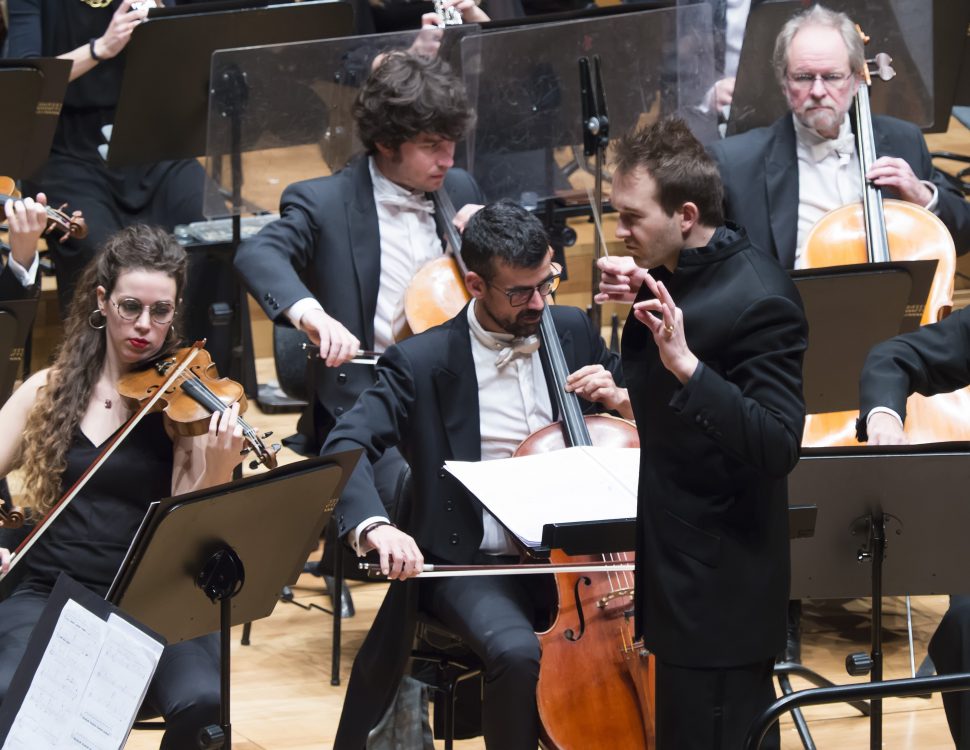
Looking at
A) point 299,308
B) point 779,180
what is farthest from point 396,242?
point 779,180

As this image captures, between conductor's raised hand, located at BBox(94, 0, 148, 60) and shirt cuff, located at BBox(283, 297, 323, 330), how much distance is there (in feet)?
3.70

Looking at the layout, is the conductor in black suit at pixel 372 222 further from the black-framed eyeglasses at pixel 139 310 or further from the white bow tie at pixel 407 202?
the black-framed eyeglasses at pixel 139 310

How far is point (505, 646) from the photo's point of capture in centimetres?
267

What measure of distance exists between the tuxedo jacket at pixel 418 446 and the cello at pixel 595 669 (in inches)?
12.0

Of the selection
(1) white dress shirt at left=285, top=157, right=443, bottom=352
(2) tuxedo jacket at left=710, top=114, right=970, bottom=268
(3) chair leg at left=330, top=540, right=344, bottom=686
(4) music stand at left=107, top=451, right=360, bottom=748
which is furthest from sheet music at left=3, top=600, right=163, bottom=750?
(2) tuxedo jacket at left=710, top=114, right=970, bottom=268

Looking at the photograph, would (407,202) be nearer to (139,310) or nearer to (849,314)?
(139,310)

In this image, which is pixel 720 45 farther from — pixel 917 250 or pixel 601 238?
pixel 917 250

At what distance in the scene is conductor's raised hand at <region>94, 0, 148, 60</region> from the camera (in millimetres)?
4004

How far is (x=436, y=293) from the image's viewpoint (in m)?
3.38

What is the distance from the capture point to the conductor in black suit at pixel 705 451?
6.84 feet

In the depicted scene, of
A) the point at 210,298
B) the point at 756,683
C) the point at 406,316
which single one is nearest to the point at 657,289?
the point at 756,683

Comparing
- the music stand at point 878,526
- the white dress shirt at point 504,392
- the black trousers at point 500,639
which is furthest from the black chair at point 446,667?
the music stand at point 878,526

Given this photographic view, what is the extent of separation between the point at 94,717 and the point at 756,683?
93cm

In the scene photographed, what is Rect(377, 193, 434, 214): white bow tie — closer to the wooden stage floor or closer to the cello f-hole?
the wooden stage floor
